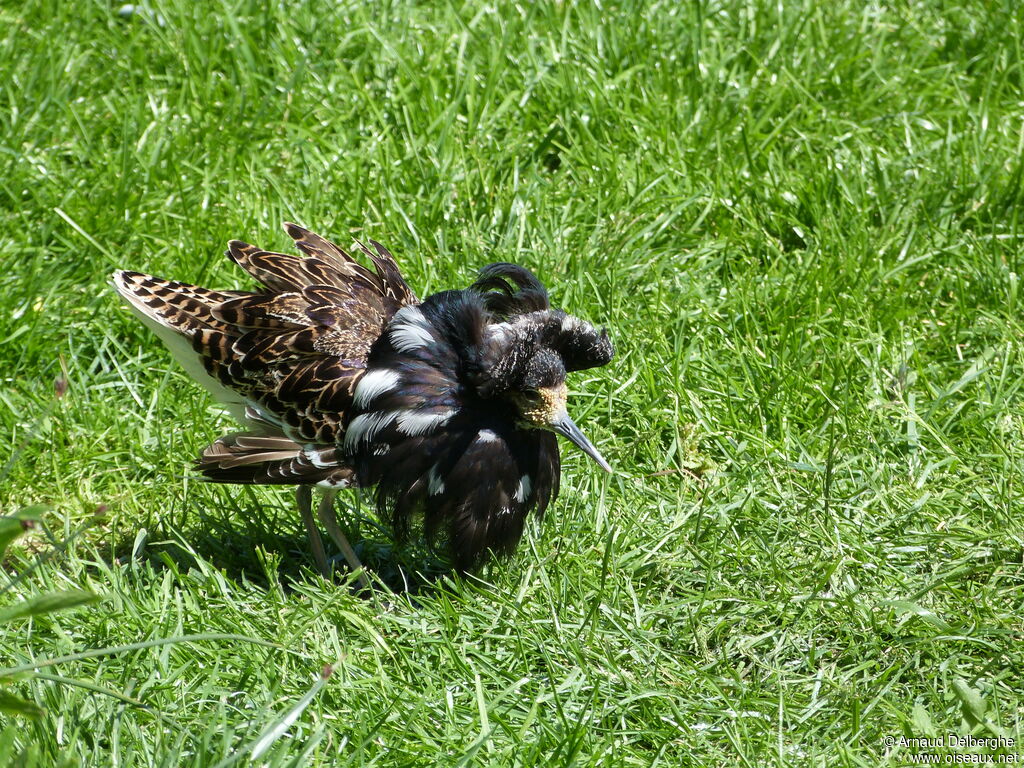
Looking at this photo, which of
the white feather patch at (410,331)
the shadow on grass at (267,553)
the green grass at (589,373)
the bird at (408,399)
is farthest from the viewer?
the shadow on grass at (267,553)

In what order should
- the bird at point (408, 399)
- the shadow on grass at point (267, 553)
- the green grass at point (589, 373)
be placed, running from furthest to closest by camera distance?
the shadow on grass at point (267, 553) < the bird at point (408, 399) < the green grass at point (589, 373)

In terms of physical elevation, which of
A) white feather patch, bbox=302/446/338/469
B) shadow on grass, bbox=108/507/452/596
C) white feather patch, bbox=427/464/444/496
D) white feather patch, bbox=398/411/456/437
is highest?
white feather patch, bbox=398/411/456/437

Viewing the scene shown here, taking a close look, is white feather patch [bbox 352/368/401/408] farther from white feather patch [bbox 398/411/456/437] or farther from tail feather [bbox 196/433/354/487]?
tail feather [bbox 196/433/354/487]

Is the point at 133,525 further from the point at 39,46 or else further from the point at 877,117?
the point at 877,117

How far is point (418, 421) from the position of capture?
4402 millimetres

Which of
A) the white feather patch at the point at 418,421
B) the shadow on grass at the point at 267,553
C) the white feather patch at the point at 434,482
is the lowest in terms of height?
the shadow on grass at the point at 267,553

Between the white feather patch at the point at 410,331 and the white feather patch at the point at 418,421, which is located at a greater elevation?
the white feather patch at the point at 410,331

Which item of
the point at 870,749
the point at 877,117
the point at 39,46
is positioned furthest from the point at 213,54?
the point at 870,749

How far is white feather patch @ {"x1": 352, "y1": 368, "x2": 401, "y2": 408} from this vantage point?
443 cm

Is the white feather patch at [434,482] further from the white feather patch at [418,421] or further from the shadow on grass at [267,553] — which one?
the shadow on grass at [267,553]

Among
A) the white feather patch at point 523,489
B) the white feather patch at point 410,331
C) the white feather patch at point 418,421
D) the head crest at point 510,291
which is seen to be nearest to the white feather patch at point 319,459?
the white feather patch at point 418,421

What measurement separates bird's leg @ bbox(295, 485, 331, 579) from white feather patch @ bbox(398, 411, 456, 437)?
642 mm

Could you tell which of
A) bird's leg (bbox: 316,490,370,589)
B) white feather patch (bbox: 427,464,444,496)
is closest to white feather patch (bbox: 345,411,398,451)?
white feather patch (bbox: 427,464,444,496)

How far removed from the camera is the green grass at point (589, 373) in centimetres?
397
